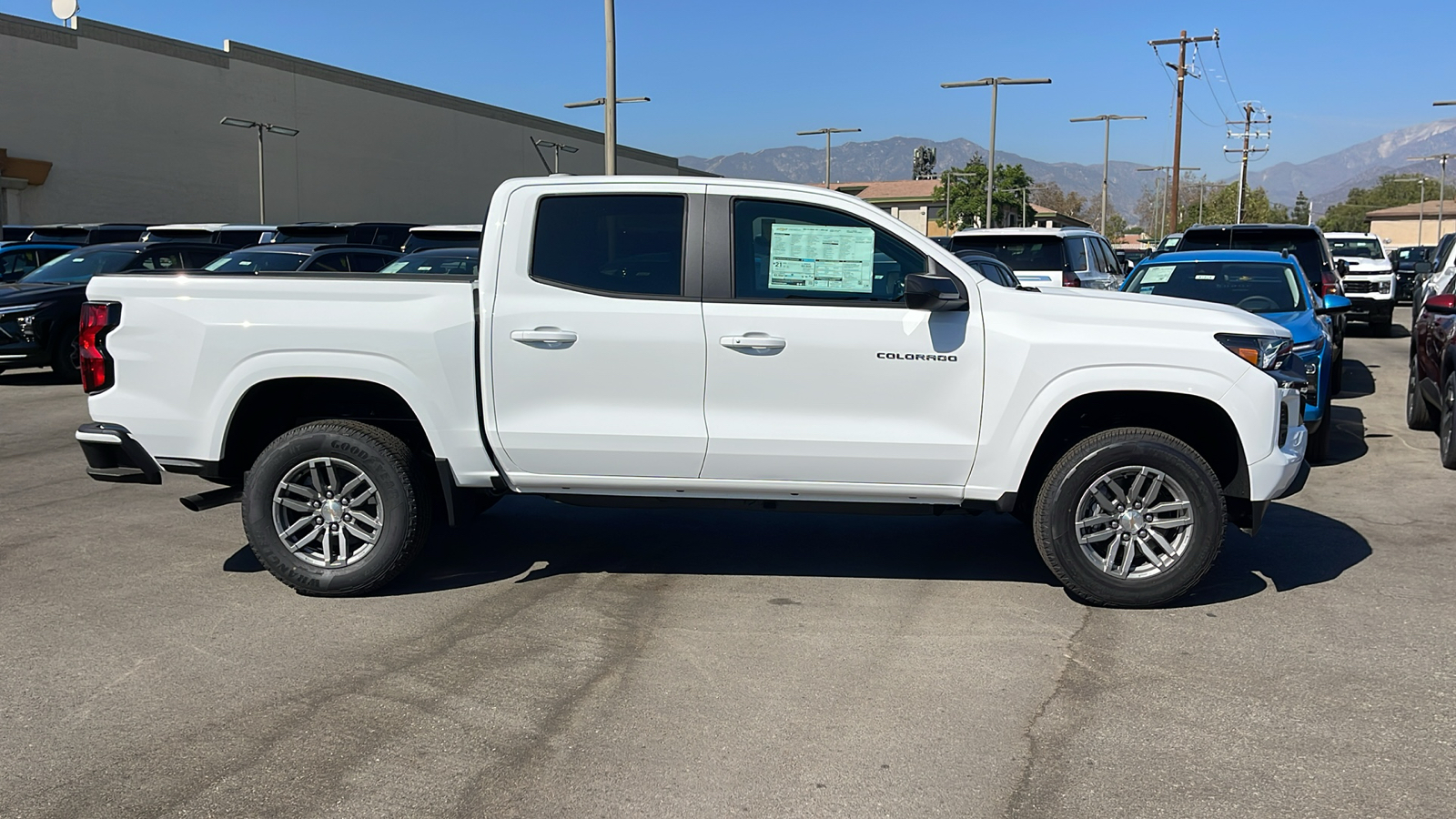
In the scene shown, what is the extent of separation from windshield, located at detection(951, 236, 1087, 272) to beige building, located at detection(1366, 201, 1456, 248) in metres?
127

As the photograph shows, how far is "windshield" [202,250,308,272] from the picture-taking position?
51.3 ft

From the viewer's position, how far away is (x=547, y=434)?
5684 millimetres

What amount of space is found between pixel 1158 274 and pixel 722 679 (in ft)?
27.5

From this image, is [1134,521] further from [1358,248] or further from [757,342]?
[1358,248]

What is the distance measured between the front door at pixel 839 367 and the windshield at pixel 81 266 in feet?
43.0

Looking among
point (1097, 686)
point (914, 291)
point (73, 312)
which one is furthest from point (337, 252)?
point (1097, 686)

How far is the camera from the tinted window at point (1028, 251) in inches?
599

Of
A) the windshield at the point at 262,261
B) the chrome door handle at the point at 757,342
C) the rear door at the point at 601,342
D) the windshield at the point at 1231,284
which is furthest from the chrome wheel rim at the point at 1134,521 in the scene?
the windshield at the point at 262,261

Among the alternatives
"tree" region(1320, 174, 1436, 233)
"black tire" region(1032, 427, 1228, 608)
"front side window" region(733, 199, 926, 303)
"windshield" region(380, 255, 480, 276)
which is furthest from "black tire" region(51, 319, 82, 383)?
"tree" region(1320, 174, 1436, 233)

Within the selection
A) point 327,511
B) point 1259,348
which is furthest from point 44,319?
point 1259,348

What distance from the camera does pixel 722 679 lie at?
4.78m

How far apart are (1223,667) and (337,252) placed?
1381 cm

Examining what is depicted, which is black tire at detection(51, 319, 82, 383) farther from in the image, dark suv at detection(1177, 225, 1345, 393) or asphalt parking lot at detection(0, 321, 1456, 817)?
dark suv at detection(1177, 225, 1345, 393)

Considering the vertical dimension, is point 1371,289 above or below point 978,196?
below
